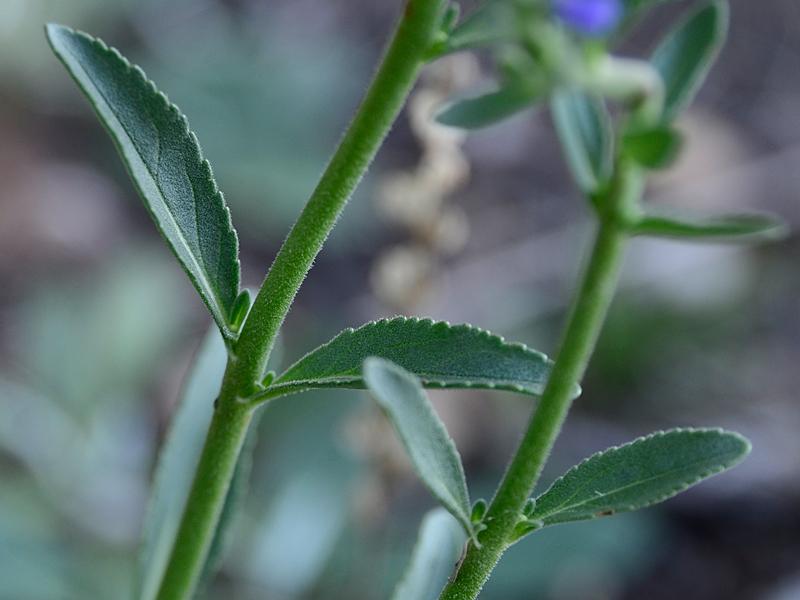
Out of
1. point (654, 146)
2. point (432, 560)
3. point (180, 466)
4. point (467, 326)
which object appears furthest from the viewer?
point (180, 466)

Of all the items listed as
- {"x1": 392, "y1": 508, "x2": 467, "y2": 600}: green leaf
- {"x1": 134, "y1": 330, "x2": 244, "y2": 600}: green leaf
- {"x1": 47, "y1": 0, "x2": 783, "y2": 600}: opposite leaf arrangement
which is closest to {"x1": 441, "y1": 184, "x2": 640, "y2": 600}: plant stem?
{"x1": 47, "y1": 0, "x2": 783, "y2": 600}: opposite leaf arrangement

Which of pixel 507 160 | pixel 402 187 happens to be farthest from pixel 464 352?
pixel 507 160

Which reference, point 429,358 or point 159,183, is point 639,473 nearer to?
point 429,358

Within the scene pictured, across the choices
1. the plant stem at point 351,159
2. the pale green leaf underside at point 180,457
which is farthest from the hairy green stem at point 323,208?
the pale green leaf underside at point 180,457

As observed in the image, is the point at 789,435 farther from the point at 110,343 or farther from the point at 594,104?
the point at 594,104

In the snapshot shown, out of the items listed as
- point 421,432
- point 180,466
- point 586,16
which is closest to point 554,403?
point 421,432

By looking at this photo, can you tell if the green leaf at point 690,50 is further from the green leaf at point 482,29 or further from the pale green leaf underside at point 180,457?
the pale green leaf underside at point 180,457
